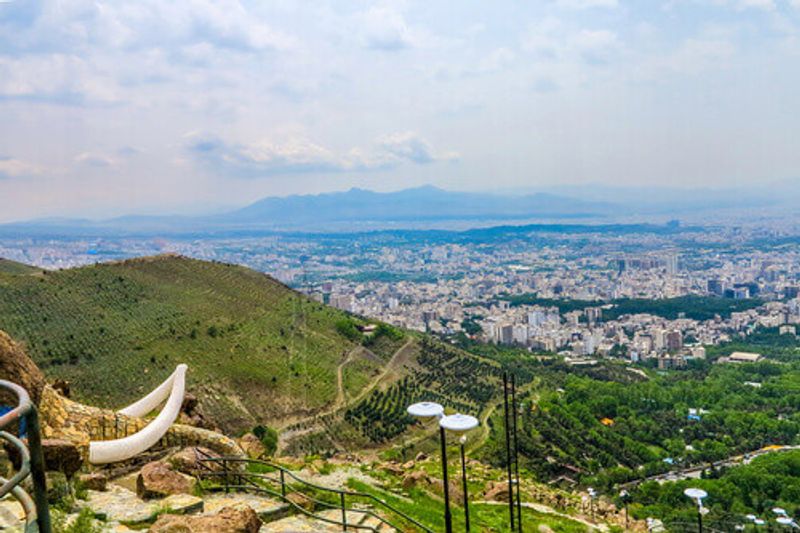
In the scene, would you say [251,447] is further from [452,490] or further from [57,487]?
[57,487]

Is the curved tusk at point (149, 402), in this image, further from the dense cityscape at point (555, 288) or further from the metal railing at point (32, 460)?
the dense cityscape at point (555, 288)

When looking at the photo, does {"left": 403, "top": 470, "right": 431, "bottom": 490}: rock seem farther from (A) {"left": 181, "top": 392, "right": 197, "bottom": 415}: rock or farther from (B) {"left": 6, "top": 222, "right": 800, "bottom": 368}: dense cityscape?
(B) {"left": 6, "top": 222, "right": 800, "bottom": 368}: dense cityscape

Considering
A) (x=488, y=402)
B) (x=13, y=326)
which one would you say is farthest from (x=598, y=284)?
(x=13, y=326)

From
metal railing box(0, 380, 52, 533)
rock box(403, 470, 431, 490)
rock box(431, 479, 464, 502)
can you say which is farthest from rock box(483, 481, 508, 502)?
metal railing box(0, 380, 52, 533)

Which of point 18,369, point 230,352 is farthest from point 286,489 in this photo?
point 230,352

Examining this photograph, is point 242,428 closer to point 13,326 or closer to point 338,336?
point 13,326

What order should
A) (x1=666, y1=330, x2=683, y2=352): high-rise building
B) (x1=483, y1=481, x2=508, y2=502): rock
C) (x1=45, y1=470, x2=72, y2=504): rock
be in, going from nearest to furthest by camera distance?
1. (x1=45, y1=470, x2=72, y2=504): rock
2. (x1=483, y1=481, x2=508, y2=502): rock
3. (x1=666, y1=330, x2=683, y2=352): high-rise building
